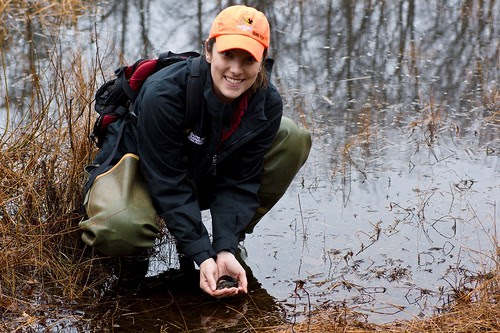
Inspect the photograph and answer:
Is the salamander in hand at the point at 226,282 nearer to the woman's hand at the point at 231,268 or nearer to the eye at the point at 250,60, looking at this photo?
the woman's hand at the point at 231,268

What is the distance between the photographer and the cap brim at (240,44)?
10.9 feet

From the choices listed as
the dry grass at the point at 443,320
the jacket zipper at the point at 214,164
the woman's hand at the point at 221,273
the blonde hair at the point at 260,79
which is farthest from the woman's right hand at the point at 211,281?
the blonde hair at the point at 260,79

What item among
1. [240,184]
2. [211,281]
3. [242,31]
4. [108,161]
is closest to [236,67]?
[242,31]

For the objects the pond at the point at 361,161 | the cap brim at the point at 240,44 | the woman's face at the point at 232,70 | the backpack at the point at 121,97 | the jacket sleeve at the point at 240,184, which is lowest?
the pond at the point at 361,161

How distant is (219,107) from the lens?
11.4ft

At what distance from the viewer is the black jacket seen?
11.5 ft

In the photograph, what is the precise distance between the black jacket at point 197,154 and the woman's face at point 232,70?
54 millimetres

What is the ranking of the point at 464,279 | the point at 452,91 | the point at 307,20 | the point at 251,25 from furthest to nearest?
1. the point at 307,20
2. the point at 452,91
3. the point at 464,279
4. the point at 251,25

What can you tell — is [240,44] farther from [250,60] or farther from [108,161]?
[108,161]

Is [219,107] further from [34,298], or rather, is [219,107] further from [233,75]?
[34,298]

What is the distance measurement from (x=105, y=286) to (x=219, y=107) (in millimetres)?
989

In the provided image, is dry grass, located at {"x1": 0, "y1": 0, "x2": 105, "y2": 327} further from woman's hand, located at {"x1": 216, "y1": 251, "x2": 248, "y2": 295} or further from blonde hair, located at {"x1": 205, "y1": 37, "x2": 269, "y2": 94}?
blonde hair, located at {"x1": 205, "y1": 37, "x2": 269, "y2": 94}

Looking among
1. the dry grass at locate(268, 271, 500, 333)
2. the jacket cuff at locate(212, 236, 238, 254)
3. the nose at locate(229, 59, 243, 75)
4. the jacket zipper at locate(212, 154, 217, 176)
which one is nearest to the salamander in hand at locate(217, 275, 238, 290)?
the jacket cuff at locate(212, 236, 238, 254)

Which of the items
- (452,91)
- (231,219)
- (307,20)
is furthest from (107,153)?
(307,20)
